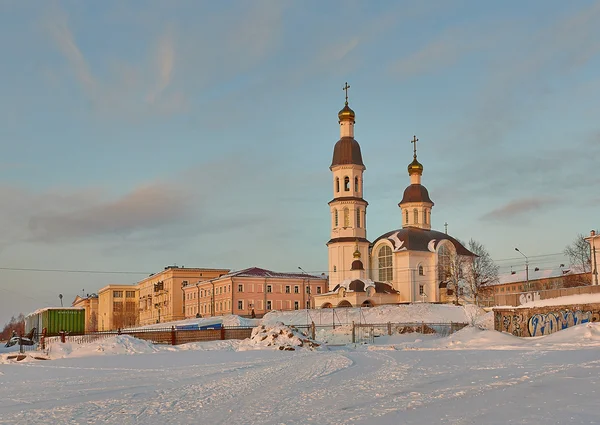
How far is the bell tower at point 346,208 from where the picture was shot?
280ft

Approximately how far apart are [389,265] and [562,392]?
71.1m

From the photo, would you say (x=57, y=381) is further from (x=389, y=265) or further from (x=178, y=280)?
Answer: (x=178, y=280)

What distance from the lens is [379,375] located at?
2030 cm

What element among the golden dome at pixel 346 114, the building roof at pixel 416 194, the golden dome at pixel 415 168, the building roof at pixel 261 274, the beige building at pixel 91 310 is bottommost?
the beige building at pixel 91 310

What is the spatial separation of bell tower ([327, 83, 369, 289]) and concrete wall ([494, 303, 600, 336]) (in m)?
41.1

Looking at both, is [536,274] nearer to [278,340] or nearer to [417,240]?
[417,240]

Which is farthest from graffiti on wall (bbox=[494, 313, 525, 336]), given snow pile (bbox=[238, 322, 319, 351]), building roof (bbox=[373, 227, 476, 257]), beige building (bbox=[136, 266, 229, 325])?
beige building (bbox=[136, 266, 229, 325])

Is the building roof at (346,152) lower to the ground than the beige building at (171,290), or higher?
higher

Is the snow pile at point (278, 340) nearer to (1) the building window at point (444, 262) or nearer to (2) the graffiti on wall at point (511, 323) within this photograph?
(2) the graffiti on wall at point (511, 323)

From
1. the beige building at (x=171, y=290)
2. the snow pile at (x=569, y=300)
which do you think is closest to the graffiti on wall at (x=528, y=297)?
the snow pile at (x=569, y=300)

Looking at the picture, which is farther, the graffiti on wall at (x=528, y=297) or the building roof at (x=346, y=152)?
the building roof at (x=346, y=152)

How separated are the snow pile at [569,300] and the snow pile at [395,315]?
49.8 ft

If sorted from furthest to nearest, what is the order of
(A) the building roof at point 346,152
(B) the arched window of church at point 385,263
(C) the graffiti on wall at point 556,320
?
(A) the building roof at point 346,152, (B) the arched window of church at point 385,263, (C) the graffiti on wall at point 556,320

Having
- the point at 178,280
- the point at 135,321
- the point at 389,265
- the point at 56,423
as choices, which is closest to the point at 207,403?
the point at 56,423
